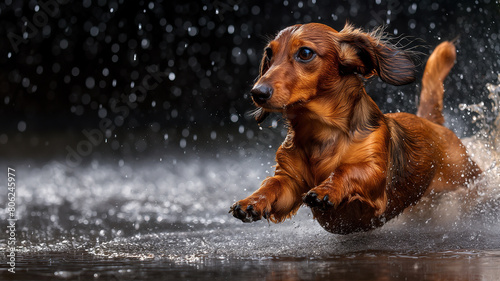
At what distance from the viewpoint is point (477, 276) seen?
6.05 feet

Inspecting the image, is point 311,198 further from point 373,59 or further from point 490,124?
point 490,124

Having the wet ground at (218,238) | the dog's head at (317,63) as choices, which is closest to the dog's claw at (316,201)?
the wet ground at (218,238)

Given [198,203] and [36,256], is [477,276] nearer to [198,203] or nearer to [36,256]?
[36,256]

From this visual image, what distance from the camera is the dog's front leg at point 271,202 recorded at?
7.97 ft

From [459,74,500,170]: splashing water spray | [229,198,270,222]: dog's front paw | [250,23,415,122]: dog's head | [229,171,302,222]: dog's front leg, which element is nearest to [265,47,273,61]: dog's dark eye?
[250,23,415,122]: dog's head

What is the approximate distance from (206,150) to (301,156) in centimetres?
449

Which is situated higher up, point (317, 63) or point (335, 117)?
point (317, 63)

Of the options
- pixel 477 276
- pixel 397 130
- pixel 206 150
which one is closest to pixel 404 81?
pixel 397 130

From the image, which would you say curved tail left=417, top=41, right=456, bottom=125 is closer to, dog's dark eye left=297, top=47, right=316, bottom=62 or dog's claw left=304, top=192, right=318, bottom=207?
dog's dark eye left=297, top=47, right=316, bottom=62

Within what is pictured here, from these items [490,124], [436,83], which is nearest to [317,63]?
[436,83]

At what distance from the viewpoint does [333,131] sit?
2717 millimetres

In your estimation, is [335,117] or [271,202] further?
[335,117]

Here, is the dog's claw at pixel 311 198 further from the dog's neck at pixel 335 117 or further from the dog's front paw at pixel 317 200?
the dog's neck at pixel 335 117

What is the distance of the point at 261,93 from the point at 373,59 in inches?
25.9
